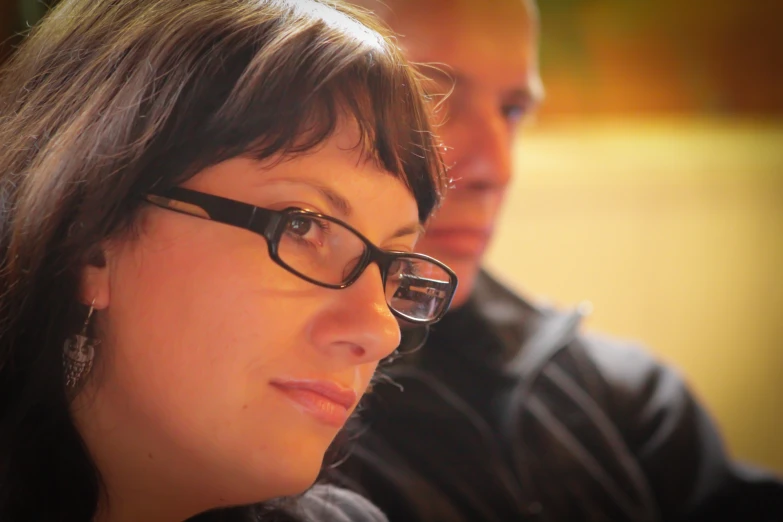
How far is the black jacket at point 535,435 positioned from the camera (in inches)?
37.2

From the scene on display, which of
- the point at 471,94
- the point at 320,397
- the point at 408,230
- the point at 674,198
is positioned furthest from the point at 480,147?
the point at 674,198

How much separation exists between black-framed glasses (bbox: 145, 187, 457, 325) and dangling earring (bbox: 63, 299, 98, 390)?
0.40 feet

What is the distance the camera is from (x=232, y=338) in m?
0.57

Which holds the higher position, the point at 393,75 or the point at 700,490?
the point at 393,75

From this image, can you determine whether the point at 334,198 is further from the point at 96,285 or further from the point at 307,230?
the point at 96,285

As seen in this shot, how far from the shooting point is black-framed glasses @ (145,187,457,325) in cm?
57

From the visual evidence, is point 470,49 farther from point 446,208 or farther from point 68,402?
point 68,402

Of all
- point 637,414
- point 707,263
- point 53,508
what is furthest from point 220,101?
point 707,263

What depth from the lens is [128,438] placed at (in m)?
0.60

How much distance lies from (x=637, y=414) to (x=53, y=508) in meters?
0.96

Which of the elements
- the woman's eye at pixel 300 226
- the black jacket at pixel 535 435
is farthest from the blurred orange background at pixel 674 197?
the woman's eye at pixel 300 226

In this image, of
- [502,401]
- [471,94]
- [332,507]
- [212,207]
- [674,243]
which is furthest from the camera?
[674,243]

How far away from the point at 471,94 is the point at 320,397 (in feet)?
1.41

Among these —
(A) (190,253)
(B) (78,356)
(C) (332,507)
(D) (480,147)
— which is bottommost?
(C) (332,507)
